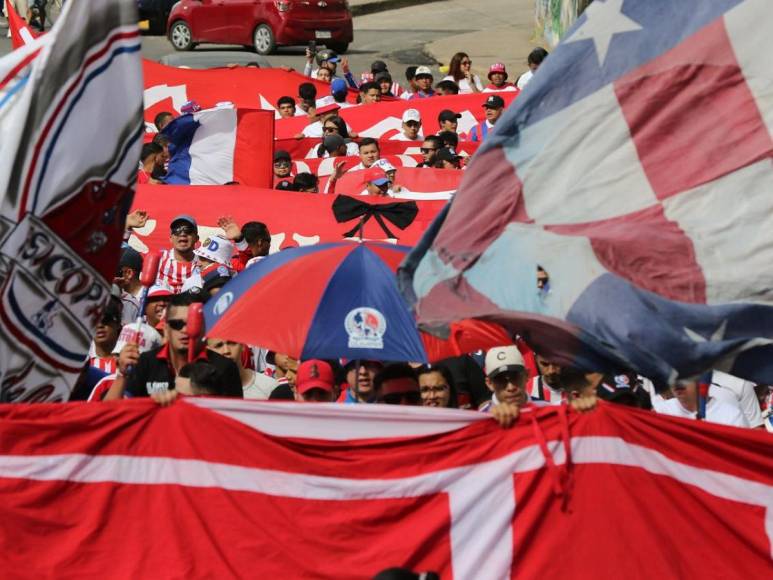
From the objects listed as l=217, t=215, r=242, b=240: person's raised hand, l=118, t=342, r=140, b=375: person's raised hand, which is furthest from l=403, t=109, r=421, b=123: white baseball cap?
l=118, t=342, r=140, b=375: person's raised hand

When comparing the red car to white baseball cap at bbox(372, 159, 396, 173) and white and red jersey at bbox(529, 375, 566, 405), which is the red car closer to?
white baseball cap at bbox(372, 159, 396, 173)

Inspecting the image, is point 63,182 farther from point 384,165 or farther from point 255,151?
point 255,151

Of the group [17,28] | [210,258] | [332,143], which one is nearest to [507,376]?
[17,28]

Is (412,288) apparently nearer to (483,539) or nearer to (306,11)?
(483,539)

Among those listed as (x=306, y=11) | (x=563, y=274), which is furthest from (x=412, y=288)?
(x=306, y=11)

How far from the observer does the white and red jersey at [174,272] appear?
1169cm

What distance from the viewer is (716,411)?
8.77m

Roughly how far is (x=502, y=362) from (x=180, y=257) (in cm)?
428

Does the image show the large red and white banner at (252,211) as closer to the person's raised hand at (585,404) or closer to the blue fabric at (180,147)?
the blue fabric at (180,147)

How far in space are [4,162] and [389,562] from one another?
222 centimetres

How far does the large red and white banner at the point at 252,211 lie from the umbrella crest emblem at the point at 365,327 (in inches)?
190

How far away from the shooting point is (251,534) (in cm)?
673

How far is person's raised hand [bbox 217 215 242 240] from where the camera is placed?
1301 cm

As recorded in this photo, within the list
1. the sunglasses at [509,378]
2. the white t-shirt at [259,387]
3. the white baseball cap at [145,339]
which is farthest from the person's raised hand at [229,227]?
the sunglasses at [509,378]
